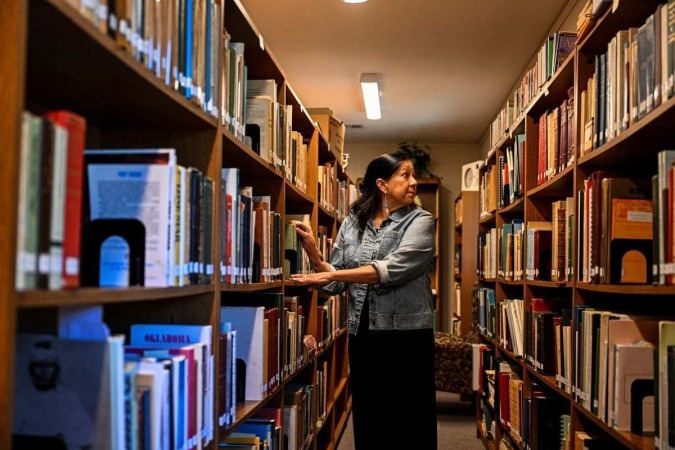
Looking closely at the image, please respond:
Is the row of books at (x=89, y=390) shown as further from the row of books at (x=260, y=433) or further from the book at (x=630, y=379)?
the book at (x=630, y=379)

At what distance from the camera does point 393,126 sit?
759 centimetres

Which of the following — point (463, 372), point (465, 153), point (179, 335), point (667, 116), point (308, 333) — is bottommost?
point (463, 372)

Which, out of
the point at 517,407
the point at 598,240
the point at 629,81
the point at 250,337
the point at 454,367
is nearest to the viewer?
the point at 629,81

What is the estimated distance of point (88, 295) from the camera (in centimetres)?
97

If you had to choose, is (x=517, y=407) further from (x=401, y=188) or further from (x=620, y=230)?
(x=620, y=230)

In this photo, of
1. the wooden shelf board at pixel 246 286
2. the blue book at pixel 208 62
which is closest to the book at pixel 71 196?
the blue book at pixel 208 62

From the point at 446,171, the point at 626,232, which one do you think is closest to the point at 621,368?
the point at 626,232

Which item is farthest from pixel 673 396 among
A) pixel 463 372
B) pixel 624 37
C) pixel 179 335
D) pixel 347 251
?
pixel 463 372

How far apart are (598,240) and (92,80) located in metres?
1.44

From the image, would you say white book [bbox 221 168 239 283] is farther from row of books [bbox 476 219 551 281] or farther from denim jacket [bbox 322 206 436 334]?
row of books [bbox 476 219 551 281]

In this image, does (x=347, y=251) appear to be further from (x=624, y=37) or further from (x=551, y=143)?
(x=624, y=37)

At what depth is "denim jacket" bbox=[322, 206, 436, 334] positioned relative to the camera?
8.95 feet

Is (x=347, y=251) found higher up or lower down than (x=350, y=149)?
lower down

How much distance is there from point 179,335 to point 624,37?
55.0 inches
